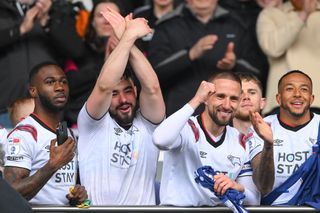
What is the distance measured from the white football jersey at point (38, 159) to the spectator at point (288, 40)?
297 cm

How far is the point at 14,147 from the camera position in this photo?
950 centimetres

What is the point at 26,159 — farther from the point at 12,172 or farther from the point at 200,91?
the point at 200,91

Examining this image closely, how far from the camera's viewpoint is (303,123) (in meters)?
9.98

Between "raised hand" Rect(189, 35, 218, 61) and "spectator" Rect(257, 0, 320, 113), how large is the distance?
0.55 metres

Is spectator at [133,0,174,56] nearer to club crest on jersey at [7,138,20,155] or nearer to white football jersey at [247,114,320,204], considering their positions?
white football jersey at [247,114,320,204]

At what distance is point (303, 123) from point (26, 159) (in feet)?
6.95

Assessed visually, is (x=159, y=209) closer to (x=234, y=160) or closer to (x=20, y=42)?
(x=234, y=160)

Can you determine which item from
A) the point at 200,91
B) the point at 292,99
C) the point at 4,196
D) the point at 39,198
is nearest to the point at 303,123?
the point at 292,99

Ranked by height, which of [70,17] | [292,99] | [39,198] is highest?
[70,17]

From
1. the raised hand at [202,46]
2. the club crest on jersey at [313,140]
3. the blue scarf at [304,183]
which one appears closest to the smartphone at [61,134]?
the blue scarf at [304,183]

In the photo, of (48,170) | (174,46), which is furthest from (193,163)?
(174,46)

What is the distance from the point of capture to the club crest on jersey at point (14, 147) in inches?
373

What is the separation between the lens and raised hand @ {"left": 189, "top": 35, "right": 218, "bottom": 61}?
11.7m

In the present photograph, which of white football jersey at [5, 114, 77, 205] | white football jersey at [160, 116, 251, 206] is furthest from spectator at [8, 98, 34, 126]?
white football jersey at [160, 116, 251, 206]
